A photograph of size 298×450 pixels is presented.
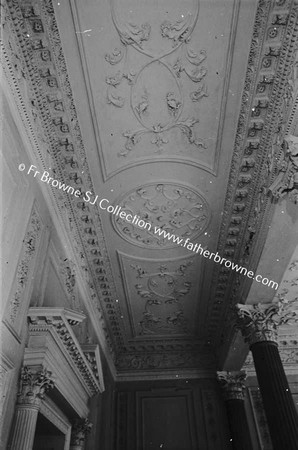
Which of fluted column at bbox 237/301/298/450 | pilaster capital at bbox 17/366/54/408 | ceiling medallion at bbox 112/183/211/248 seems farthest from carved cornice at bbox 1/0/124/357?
fluted column at bbox 237/301/298/450

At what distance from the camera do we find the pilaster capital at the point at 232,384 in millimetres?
8133

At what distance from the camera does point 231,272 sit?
6.79 m

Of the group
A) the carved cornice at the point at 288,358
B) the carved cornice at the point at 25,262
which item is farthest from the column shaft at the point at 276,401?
the carved cornice at the point at 288,358

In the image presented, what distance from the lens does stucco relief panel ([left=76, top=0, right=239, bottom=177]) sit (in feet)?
12.6

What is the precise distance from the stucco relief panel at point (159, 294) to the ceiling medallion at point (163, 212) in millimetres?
567

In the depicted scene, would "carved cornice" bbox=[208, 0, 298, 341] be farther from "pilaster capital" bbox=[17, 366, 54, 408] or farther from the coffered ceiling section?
"pilaster capital" bbox=[17, 366, 54, 408]

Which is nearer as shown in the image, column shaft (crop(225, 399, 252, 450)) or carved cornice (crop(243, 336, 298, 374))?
column shaft (crop(225, 399, 252, 450))

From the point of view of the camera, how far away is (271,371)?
5.13 metres

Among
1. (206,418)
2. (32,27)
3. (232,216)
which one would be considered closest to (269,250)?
(232,216)

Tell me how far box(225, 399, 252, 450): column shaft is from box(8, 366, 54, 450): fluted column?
5595 mm

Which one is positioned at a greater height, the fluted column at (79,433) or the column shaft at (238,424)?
the column shaft at (238,424)

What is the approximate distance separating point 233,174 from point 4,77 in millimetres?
3170

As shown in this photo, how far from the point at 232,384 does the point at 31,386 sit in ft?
19.8

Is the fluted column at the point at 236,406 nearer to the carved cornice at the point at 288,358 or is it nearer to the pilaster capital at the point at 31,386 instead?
the carved cornice at the point at 288,358
